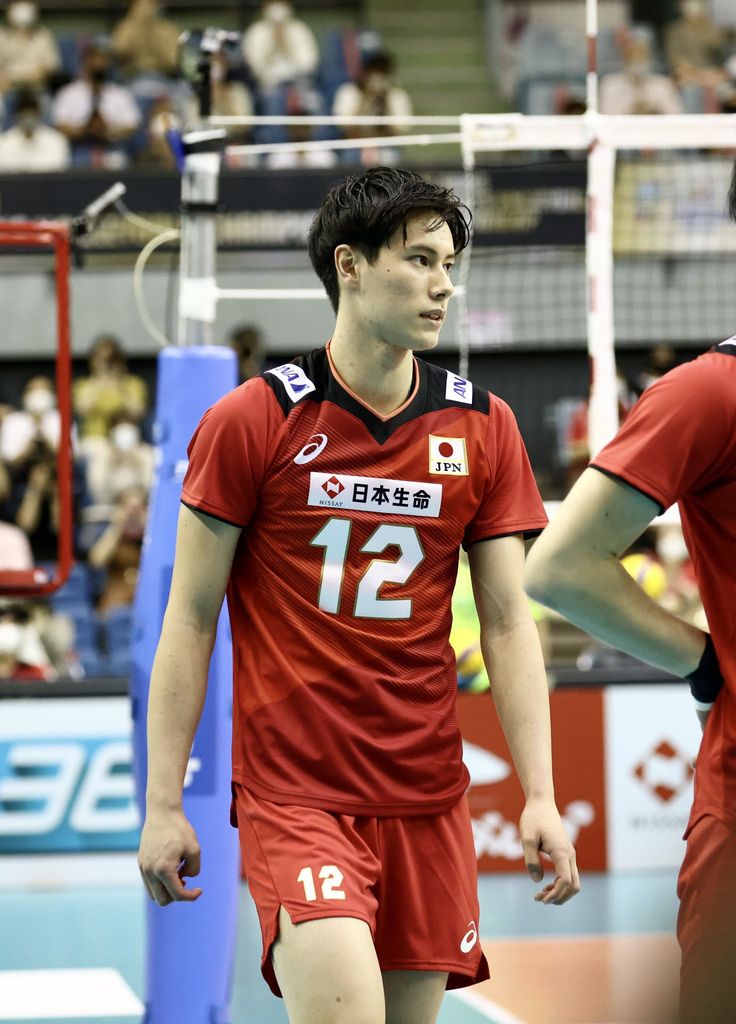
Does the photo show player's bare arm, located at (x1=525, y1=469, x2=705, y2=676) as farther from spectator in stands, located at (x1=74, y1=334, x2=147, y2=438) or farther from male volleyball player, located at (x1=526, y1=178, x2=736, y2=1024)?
spectator in stands, located at (x1=74, y1=334, x2=147, y2=438)

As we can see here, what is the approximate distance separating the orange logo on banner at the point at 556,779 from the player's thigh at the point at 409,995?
5626 mm

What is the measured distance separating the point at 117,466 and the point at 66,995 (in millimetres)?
6025

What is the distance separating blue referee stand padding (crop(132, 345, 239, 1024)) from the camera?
4.84 metres

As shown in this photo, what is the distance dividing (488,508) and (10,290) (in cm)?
1167

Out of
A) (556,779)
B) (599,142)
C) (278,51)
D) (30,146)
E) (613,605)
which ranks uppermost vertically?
(278,51)

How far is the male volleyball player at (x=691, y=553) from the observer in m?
2.49

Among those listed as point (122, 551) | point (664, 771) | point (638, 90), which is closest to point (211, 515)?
point (664, 771)

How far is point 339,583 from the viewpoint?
10.5ft

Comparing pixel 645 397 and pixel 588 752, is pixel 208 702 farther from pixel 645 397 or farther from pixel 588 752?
pixel 588 752

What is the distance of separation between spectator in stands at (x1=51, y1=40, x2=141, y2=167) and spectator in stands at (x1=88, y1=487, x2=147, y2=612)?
4463 mm

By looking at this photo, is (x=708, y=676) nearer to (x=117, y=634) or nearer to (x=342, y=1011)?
(x=342, y=1011)

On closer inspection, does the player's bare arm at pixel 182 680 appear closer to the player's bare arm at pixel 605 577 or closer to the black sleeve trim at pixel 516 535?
the black sleeve trim at pixel 516 535

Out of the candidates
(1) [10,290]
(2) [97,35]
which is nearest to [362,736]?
(1) [10,290]

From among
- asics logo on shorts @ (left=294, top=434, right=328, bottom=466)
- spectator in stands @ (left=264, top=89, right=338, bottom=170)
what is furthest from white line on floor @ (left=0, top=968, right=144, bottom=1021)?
spectator in stands @ (left=264, top=89, right=338, bottom=170)
